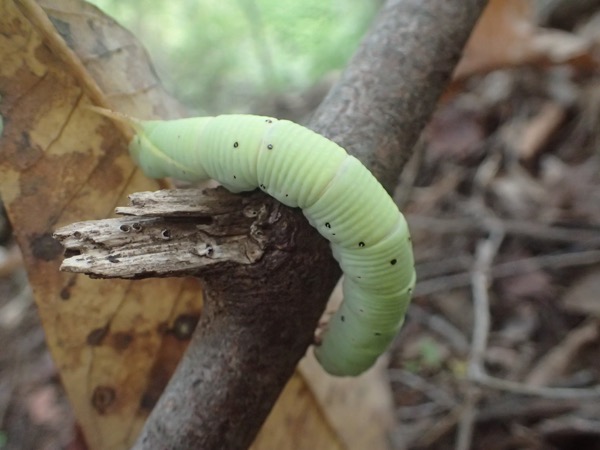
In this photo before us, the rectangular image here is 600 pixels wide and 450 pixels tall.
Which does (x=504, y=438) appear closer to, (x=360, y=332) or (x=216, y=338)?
(x=360, y=332)

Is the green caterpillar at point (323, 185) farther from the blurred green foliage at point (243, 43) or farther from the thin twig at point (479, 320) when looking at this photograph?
the blurred green foliage at point (243, 43)

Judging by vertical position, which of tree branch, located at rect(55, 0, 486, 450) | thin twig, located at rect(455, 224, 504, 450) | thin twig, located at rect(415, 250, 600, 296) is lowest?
thin twig, located at rect(415, 250, 600, 296)

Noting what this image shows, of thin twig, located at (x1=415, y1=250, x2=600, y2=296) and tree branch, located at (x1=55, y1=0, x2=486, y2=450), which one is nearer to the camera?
tree branch, located at (x1=55, y1=0, x2=486, y2=450)

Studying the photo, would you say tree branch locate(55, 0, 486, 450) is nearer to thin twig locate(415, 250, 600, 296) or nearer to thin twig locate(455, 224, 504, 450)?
thin twig locate(455, 224, 504, 450)

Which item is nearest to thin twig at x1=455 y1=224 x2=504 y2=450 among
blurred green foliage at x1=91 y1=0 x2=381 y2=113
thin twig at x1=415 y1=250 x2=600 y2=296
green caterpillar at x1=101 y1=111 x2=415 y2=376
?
thin twig at x1=415 y1=250 x2=600 y2=296

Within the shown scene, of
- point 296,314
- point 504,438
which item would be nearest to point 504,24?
point 504,438
